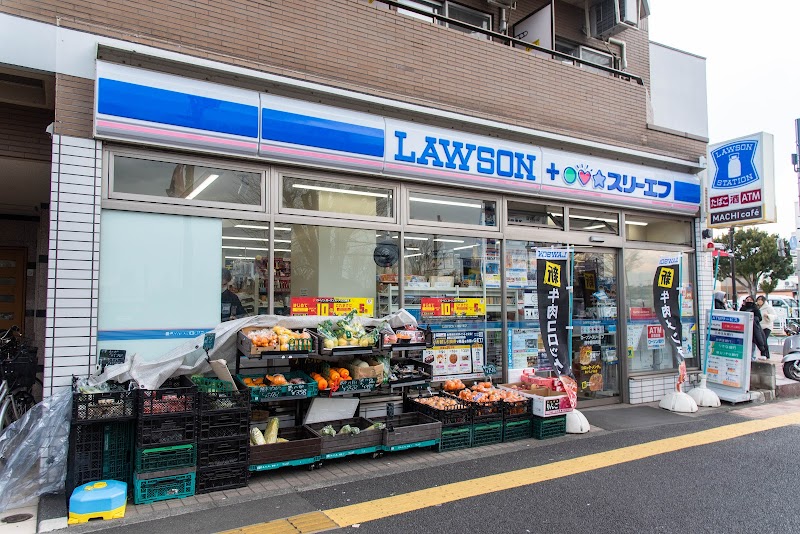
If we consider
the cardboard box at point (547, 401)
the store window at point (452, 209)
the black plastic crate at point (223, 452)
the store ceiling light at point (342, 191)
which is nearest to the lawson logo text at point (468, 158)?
the store window at point (452, 209)

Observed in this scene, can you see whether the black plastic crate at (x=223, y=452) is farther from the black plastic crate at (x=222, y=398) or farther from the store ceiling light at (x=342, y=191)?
the store ceiling light at (x=342, y=191)

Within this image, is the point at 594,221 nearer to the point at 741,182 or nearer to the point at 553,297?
the point at 553,297

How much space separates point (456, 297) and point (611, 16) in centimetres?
664

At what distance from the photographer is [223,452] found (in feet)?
16.6

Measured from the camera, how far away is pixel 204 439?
493 cm

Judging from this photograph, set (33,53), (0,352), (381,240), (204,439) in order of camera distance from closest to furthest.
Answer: (204,439), (33,53), (0,352), (381,240)

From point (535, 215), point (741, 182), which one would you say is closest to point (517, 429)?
point (535, 215)

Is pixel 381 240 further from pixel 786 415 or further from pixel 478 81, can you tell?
pixel 786 415

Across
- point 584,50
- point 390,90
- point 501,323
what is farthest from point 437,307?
point 584,50

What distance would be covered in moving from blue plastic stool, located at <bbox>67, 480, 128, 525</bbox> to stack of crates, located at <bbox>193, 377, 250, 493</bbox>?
0.69m

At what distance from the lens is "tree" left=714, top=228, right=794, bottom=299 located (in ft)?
139

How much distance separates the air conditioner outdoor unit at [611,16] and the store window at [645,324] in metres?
4.39

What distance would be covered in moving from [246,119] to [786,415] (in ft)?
30.8

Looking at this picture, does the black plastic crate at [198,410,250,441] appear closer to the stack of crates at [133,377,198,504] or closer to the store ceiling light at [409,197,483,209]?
the stack of crates at [133,377,198,504]
